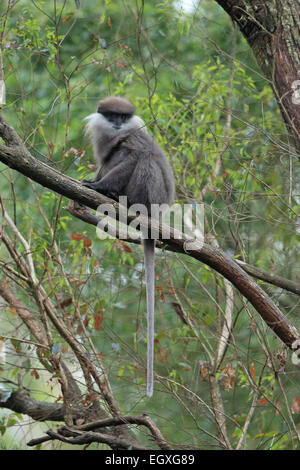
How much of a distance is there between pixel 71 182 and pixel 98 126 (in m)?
1.81

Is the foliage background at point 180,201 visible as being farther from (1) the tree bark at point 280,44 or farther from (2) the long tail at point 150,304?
(2) the long tail at point 150,304

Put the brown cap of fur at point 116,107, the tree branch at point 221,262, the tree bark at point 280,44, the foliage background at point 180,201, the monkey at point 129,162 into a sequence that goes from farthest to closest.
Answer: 1. the brown cap of fur at point 116,107
2. the monkey at point 129,162
3. the foliage background at point 180,201
4. the tree bark at point 280,44
5. the tree branch at point 221,262

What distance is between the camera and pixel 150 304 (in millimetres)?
4020

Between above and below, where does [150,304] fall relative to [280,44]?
below

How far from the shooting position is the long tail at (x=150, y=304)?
3646 mm

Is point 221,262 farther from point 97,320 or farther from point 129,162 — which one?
point 129,162

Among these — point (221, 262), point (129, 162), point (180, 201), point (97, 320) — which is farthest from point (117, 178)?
point (221, 262)

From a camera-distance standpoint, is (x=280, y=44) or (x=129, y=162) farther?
(x=129, y=162)

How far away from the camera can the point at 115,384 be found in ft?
19.9

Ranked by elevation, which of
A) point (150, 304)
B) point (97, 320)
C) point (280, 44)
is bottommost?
point (97, 320)

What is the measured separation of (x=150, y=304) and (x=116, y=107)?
1.84 metres

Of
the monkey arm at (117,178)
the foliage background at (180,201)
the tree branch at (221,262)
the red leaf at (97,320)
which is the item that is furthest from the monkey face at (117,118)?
the red leaf at (97,320)

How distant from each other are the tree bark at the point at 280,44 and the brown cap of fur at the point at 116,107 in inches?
46.3

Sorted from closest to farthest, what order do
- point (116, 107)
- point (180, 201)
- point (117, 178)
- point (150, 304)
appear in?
1. point (150, 304)
2. point (117, 178)
3. point (116, 107)
4. point (180, 201)
